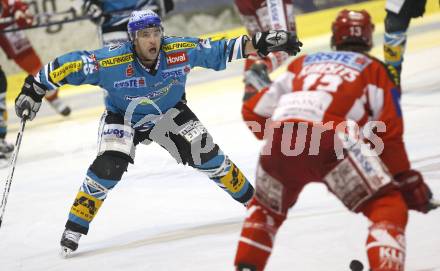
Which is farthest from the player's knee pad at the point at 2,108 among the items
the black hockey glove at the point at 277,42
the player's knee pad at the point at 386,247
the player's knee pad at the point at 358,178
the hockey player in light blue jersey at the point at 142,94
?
the player's knee pad at the point at 386,247

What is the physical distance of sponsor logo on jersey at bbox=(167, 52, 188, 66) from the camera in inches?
195

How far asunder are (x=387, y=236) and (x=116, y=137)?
2040mm

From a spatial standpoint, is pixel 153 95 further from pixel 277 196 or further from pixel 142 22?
pixel 277 196

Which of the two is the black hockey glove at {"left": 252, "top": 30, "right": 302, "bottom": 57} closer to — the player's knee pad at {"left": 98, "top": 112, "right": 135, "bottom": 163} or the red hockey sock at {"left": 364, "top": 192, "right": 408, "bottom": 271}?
the player's knee pad at {"left": 98, "top": 112, "right": 135, "bottom": 163}

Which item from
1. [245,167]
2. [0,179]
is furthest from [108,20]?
[245,167]

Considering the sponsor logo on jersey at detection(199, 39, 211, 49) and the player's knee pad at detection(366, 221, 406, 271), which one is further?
the sponsor logo on jersey at detection(199, 39, 211, 49)

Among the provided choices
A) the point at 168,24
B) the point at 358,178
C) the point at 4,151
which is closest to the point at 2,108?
the point at 4,151

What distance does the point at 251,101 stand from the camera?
3.60 meters

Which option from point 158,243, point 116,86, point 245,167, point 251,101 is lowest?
point 245,167

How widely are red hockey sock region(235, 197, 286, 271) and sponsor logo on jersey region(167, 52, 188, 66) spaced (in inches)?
64.2

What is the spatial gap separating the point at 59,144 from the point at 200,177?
94.2 inches

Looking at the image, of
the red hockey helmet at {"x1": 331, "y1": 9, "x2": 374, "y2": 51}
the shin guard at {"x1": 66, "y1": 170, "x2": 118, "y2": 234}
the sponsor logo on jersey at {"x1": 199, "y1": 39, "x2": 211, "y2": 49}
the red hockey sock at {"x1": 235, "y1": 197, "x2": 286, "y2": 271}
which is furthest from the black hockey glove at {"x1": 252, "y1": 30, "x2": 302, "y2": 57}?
the red hockey sock at {"x1": 235, "y1": 197, "x2": 286, "y2": 271}

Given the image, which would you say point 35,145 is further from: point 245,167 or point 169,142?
point 169,142

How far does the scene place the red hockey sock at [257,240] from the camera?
340cm
